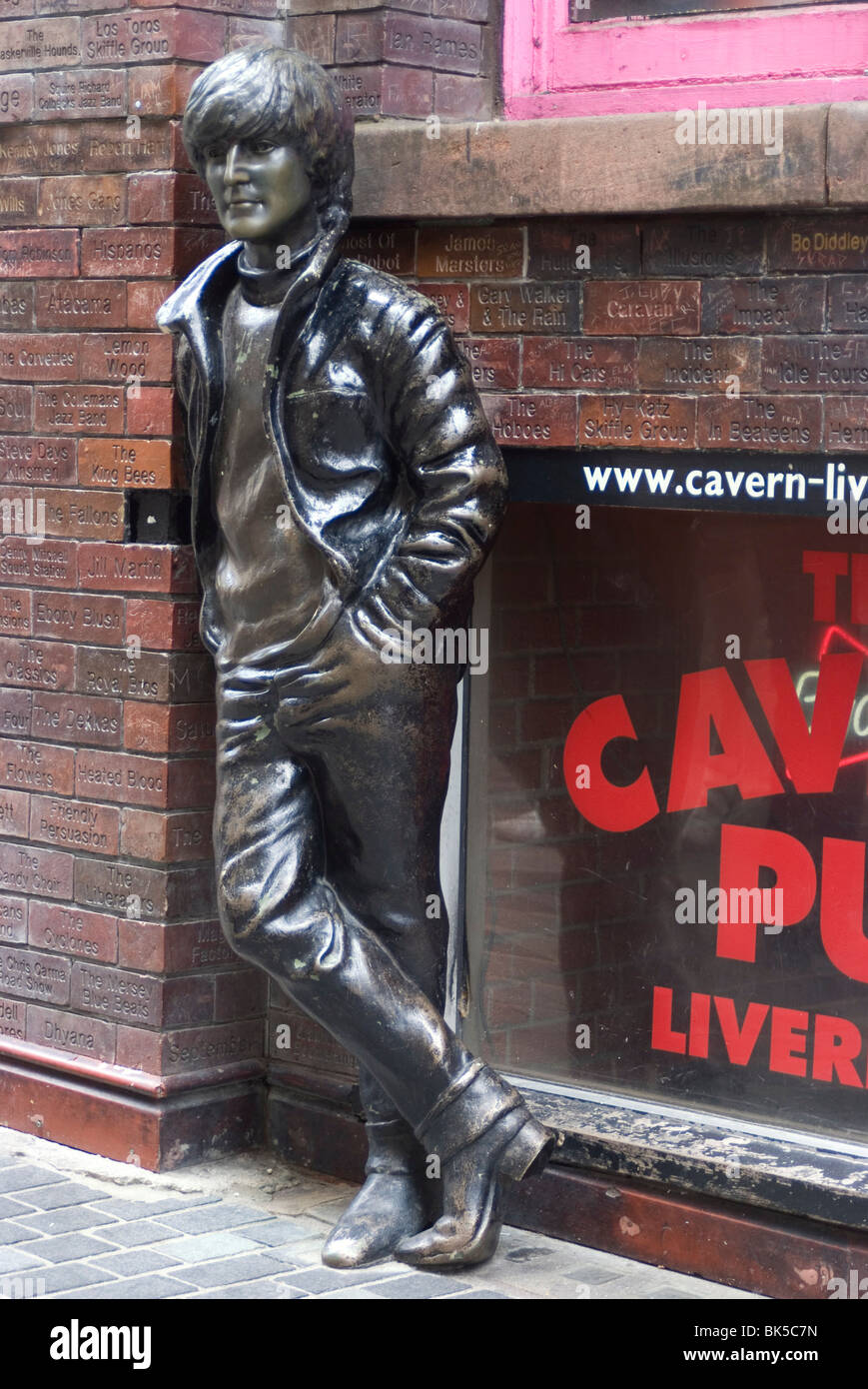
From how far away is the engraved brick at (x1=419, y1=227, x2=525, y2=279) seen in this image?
4730mm

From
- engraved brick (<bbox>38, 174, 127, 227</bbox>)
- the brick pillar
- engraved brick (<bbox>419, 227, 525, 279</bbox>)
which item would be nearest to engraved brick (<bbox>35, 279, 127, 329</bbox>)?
the brick pillar

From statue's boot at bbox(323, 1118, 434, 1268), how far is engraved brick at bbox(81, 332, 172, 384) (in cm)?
190

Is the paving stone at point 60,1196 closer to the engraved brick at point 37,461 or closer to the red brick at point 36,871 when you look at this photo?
the red brick at point 36,871

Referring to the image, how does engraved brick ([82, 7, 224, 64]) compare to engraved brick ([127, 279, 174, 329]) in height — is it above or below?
above

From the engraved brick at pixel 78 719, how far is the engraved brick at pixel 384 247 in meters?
1.26

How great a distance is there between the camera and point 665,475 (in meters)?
4.54

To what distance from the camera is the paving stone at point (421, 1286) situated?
440cm

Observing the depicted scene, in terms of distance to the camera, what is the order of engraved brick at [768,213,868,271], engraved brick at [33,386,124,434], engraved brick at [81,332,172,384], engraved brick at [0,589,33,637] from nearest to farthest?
engraved brick at [768,213,868,271]
engraved brick at [81,332,172,384]
engraved brick at [33,386,124,434]
engraved brick at [0,589,33,637]

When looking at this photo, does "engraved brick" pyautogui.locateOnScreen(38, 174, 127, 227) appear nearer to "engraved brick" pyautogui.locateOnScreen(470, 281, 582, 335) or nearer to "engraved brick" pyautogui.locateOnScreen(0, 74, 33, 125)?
"engraved brick" pyautogui.locateOnScreen(0, 74, 33, 125)

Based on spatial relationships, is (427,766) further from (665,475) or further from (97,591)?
(97,591)

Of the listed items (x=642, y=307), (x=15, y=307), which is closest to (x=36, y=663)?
(x=15, y=307)

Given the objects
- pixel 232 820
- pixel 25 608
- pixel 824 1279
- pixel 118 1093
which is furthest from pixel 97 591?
pixel 824 1279

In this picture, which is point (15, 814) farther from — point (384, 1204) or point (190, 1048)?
point (384, 1204)

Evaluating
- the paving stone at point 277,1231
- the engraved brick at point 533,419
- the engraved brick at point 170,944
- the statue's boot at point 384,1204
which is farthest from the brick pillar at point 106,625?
the engraved brick at point 533,419
